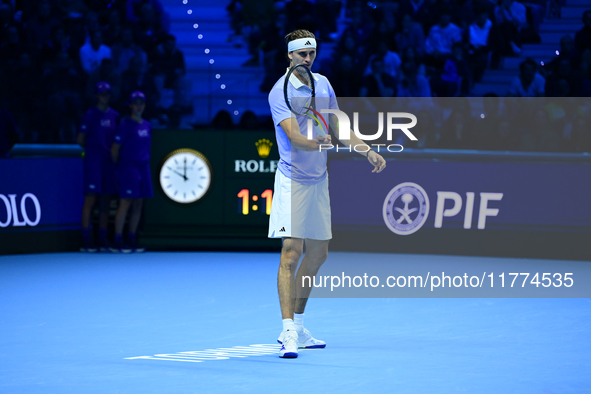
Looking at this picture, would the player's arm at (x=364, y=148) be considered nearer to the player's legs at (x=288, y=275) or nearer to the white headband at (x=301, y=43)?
the white headband at (x=301, y=43)

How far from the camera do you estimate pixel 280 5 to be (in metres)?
12.7

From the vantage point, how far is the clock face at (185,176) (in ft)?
30.6

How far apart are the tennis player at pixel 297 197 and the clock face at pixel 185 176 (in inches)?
188

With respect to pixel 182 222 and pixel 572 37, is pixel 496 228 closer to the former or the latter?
pixel 182 222

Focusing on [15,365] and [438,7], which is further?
[438,7]

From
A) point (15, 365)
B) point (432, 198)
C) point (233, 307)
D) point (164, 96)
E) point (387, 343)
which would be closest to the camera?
point (15, 365)

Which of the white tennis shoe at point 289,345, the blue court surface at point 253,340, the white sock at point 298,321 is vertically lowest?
the blue court surface at point 253,340

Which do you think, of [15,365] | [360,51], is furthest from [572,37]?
[15,365]

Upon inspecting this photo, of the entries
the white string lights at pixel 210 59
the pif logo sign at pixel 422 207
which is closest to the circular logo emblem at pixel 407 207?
the pif logo sign at pixel 422 207

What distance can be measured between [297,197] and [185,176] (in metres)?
4.95

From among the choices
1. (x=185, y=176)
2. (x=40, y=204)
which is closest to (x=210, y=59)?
(x=185, y=176)

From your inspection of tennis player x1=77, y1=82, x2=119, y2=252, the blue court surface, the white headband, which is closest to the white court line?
the blue court surface

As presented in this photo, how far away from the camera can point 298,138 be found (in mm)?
4383

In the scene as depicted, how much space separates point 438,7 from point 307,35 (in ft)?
28.5
